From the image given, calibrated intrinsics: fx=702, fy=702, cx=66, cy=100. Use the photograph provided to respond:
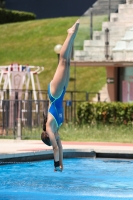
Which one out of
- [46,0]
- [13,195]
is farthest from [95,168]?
[46,0]

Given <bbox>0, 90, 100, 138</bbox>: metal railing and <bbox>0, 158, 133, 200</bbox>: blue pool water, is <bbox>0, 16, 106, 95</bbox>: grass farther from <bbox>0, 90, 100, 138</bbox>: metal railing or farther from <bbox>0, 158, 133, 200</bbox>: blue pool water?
<bbox>0, 158, 133, 200</bbox>: blue pool water

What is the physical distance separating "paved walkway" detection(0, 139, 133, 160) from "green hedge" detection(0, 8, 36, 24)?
29114 mm

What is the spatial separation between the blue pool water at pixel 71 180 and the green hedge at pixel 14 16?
32.1 metres

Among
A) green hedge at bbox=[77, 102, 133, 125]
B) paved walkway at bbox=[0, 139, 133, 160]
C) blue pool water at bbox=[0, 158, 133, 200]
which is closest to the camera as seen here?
blue pool water at bbox=[0, 158, 133, 200]

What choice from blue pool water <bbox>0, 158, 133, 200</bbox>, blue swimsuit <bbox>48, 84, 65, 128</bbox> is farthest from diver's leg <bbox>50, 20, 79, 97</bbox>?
blue pool water <bbox>0, 158, 133, 200</bbox>

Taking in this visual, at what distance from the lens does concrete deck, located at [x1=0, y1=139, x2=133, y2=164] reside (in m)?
15.4

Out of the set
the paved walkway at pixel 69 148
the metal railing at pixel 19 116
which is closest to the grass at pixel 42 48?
the metal railing at pixel 19 116

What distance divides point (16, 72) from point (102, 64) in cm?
346

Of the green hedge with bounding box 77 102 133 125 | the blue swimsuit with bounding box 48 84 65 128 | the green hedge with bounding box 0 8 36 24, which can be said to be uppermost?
the green hedge with bounding box 0 8 36 24

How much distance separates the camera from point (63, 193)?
1150 centimetres

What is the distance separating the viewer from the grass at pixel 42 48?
33844 mm

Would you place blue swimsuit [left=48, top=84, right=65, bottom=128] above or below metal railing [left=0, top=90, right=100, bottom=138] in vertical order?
above

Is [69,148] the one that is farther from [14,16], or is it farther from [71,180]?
[14,16]

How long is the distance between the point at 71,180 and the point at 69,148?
3.60 meters
